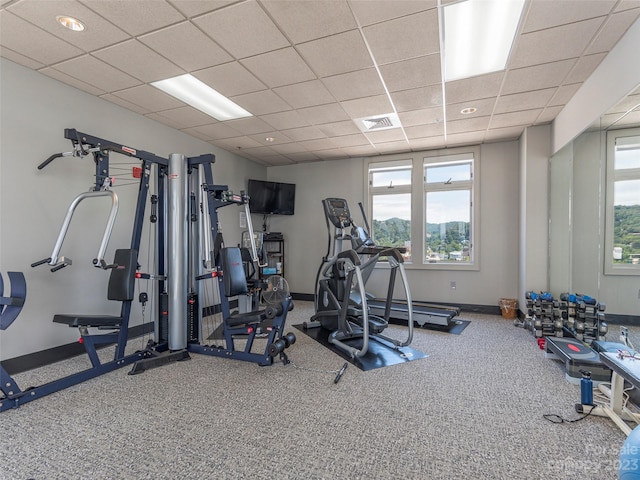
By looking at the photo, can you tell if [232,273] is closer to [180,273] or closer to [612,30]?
[180,273]

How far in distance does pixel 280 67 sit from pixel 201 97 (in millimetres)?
1267

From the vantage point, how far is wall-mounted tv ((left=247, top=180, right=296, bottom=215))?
6.42m

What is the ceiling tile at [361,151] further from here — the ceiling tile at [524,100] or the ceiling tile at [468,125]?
the ceiling tile at [524,100]

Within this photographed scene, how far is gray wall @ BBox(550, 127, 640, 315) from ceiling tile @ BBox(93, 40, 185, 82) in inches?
174

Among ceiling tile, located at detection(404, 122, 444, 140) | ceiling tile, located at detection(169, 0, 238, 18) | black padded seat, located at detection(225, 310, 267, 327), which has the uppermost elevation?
ceiling tile, located at detection(169, 0, 238, 18)

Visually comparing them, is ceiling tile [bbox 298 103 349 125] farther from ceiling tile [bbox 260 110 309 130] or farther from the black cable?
the black cable

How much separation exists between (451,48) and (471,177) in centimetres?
340

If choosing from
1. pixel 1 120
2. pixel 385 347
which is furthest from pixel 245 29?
pixel 385 347

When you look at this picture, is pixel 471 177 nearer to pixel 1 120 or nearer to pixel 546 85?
pixel 546 85

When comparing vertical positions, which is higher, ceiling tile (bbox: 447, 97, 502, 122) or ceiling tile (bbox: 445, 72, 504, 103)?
ceiling tile (bbox: 445, 72, 504, 103)

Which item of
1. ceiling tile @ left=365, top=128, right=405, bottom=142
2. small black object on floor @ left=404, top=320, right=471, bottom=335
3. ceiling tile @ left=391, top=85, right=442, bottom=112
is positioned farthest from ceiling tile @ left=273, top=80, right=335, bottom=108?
small black object on floor @ left=404, top=320, right=471, bottom=335

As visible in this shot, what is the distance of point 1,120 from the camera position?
2922 mm

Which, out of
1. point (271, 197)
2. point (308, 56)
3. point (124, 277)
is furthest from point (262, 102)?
point (271, 197)

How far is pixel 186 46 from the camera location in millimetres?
2748
